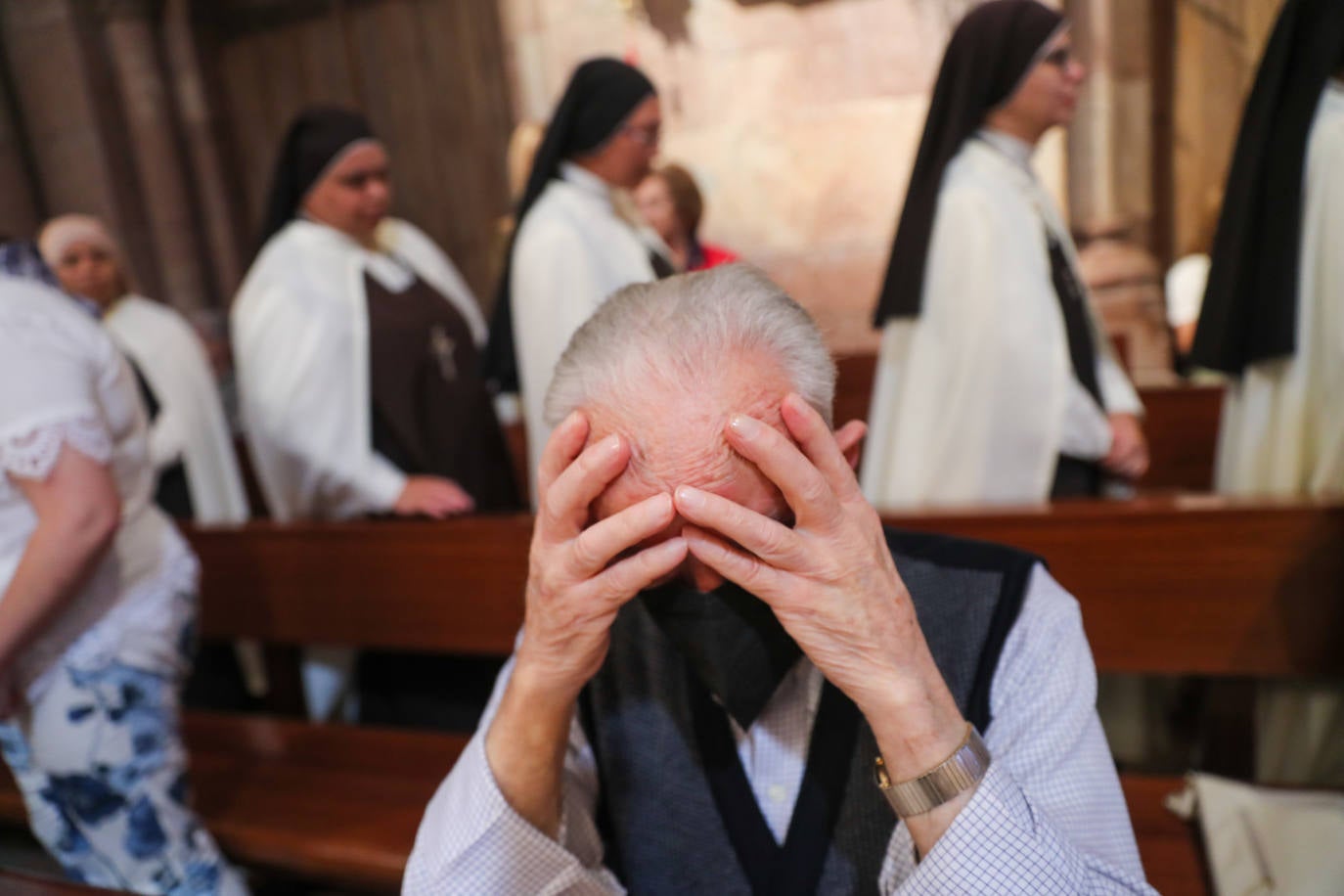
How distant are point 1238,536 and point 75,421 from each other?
2.30m

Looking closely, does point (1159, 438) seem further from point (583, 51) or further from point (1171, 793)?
point (583, 51)

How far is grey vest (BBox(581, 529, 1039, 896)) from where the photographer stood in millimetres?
1230

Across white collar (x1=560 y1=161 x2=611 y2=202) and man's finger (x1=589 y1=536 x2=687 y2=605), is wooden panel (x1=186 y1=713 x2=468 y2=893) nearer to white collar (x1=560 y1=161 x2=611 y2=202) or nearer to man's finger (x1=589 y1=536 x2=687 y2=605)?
man's finger (x1=589 y1=536 x2=687 y2=605)

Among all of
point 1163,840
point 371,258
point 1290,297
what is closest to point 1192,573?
point 1163,840

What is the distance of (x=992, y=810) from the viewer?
3.26 feet

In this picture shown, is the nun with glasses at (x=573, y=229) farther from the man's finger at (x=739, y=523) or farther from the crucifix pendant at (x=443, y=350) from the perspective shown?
the man's finger at (x=739, y=523)

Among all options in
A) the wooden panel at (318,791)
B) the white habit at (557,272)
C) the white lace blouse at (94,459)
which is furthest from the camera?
the white habit at (557,272)

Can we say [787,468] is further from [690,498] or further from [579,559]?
[579,559]

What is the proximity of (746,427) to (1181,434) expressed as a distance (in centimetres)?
306

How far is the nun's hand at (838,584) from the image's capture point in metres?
1.00

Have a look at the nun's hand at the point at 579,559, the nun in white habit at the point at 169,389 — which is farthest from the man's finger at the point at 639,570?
the nun in white habit at the point at 169,389

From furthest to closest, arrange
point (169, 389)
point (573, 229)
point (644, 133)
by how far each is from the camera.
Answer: point (169, 389), point (644, 133), point (573, 229)

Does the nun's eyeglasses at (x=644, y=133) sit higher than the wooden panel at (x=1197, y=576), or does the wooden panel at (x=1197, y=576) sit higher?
the nun's eyeglasses at (x=644, y=133)

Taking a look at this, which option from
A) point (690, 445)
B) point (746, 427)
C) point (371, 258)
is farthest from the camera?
point (371, 258)
